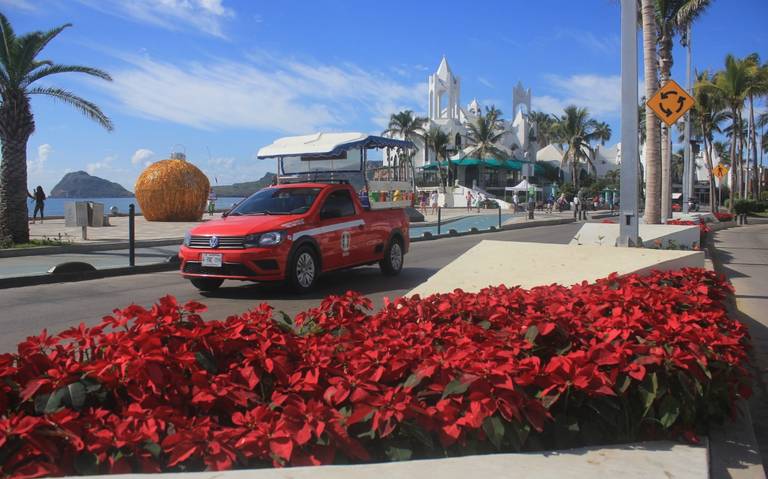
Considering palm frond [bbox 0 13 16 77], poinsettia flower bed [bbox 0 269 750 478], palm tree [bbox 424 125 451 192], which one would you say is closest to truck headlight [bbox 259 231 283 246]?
poinsettia flower bed [bbox 0 269 750 478]

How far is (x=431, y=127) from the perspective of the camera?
80562mm

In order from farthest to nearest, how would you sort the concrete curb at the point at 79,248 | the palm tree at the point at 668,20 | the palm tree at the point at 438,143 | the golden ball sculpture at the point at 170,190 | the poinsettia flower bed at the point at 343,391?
the palm tree at the point at 438,143, the golden ball sculpture at the point at 170,190, the palm tree at the point at 668,20, the concrete curb at the point at 79,248, the poinsettia flower bed at the point at 343,391

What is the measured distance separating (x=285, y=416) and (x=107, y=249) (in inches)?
700

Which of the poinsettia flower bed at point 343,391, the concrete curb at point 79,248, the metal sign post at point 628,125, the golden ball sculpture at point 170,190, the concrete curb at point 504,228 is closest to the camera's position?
the poinsettia flower bed at point 343,391

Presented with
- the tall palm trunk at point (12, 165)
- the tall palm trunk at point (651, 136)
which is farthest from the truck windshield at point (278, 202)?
the tall palm trunk at point (12, 165)

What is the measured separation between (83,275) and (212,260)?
3.82 meters

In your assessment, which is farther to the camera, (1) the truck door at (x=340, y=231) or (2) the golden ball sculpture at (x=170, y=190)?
(2) the golden ball sculpture at (x=170, y=190)

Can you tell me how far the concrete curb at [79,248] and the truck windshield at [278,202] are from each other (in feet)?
29.4

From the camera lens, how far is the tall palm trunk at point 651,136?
603 inches

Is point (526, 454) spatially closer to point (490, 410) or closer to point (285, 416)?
point (490, 410)

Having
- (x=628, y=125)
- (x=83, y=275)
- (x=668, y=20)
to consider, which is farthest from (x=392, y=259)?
(x=668, y=20)

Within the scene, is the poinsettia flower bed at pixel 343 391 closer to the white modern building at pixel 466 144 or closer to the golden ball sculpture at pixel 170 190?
the golden ball sculpture at pixel 170 190

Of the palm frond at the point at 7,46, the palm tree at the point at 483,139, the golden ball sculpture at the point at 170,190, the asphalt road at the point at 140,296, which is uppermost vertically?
the palm tree at the point at 483,139

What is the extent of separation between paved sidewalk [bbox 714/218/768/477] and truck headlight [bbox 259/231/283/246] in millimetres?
5829
